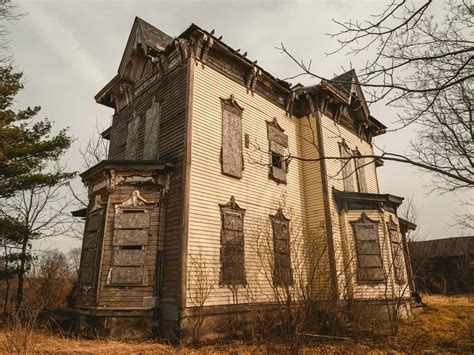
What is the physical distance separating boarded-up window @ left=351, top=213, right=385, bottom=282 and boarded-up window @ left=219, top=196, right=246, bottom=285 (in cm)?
527

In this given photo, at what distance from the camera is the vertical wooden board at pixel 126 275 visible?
937cm

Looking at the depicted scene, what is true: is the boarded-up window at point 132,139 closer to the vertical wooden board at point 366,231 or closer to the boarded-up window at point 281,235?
the boarded-up window at point 281,235

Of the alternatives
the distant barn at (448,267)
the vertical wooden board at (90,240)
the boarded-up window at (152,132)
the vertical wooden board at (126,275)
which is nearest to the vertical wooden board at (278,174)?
the boarded-up window at (152,132)

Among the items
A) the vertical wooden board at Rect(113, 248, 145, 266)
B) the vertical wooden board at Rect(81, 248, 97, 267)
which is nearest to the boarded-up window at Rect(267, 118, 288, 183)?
the vertical wooden board at Rect(113, 248, 145, 266)

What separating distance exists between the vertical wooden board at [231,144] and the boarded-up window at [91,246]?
4.36 m

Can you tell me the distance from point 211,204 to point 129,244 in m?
2.73

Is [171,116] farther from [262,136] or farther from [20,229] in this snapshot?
[20,229]

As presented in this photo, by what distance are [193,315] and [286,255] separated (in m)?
4.60

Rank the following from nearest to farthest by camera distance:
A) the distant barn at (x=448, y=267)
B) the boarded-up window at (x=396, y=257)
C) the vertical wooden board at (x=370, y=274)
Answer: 1. the vertical wooden board at (x=370, y=274)
2. the boarded-up window at (x=396, y=257)
3. the distant barn at (x=448, y=267)

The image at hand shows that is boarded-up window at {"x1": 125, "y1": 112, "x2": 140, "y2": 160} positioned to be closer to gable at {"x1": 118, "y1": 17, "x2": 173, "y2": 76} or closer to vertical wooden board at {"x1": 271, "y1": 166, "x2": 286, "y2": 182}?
gable at {"x1": 118, "y1": 17, "x2": 173, "y2": 76}

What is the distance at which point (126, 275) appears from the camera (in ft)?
31.0

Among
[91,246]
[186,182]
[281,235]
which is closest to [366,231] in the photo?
[281,235]

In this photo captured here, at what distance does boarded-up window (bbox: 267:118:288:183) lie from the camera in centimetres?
1335

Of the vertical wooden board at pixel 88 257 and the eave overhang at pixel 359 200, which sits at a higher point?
the eave overhang at pixel 359 200
